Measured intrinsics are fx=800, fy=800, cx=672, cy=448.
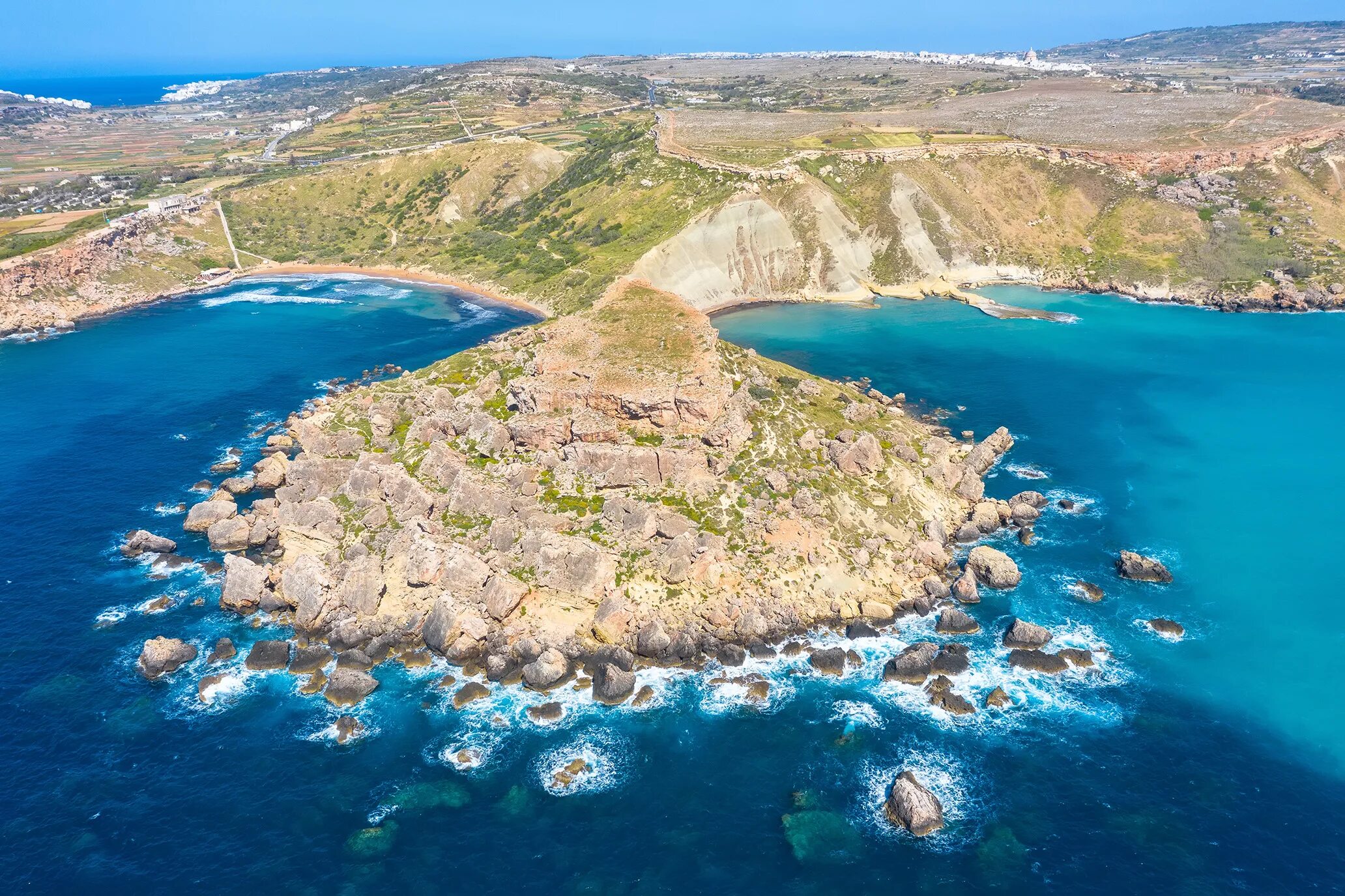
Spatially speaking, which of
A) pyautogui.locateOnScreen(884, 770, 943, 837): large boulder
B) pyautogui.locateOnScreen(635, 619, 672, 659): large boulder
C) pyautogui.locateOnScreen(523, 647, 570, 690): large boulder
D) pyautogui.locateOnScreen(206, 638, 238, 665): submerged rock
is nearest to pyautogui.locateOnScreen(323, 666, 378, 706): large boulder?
pyautogui.locateOnScreen(206, 638, 238, 665): submerged rock

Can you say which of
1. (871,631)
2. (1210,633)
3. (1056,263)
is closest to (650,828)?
(871,631)

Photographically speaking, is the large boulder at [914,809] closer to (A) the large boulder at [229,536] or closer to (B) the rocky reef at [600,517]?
(B) the rocky reef at [600,517]

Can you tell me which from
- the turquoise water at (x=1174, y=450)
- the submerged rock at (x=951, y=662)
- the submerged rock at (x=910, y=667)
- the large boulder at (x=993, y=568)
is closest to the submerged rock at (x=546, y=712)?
the submerged rock at (x=910, y=667)

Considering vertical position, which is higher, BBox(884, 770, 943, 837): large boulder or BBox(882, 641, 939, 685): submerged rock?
BBox(882, 641, 939, 685): submerged rock

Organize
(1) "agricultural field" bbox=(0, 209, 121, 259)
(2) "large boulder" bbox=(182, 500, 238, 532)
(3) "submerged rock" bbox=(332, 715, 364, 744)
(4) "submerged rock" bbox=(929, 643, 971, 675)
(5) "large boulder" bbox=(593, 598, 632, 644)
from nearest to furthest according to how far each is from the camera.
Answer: (3) "submerged rock" bbox=(332, 715, 364, 744) → (4) "submerged rock" bbox=(929, 643, 971, 675) → (5) "large boulder" bbox=(593, 598, 632, 644) → (2) "large boulder" bbox=(182, 500, 238, 532) → (1) "agricultural field" bbox=(0, 209, 121, 259)

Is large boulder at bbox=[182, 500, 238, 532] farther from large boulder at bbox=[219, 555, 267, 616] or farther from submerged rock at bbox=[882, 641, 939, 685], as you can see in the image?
submerged rock at bbox=[882, 641, 939, 685]

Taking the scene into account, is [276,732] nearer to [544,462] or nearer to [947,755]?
[544,462]

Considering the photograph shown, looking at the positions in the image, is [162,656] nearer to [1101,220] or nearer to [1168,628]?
[1168,628]
